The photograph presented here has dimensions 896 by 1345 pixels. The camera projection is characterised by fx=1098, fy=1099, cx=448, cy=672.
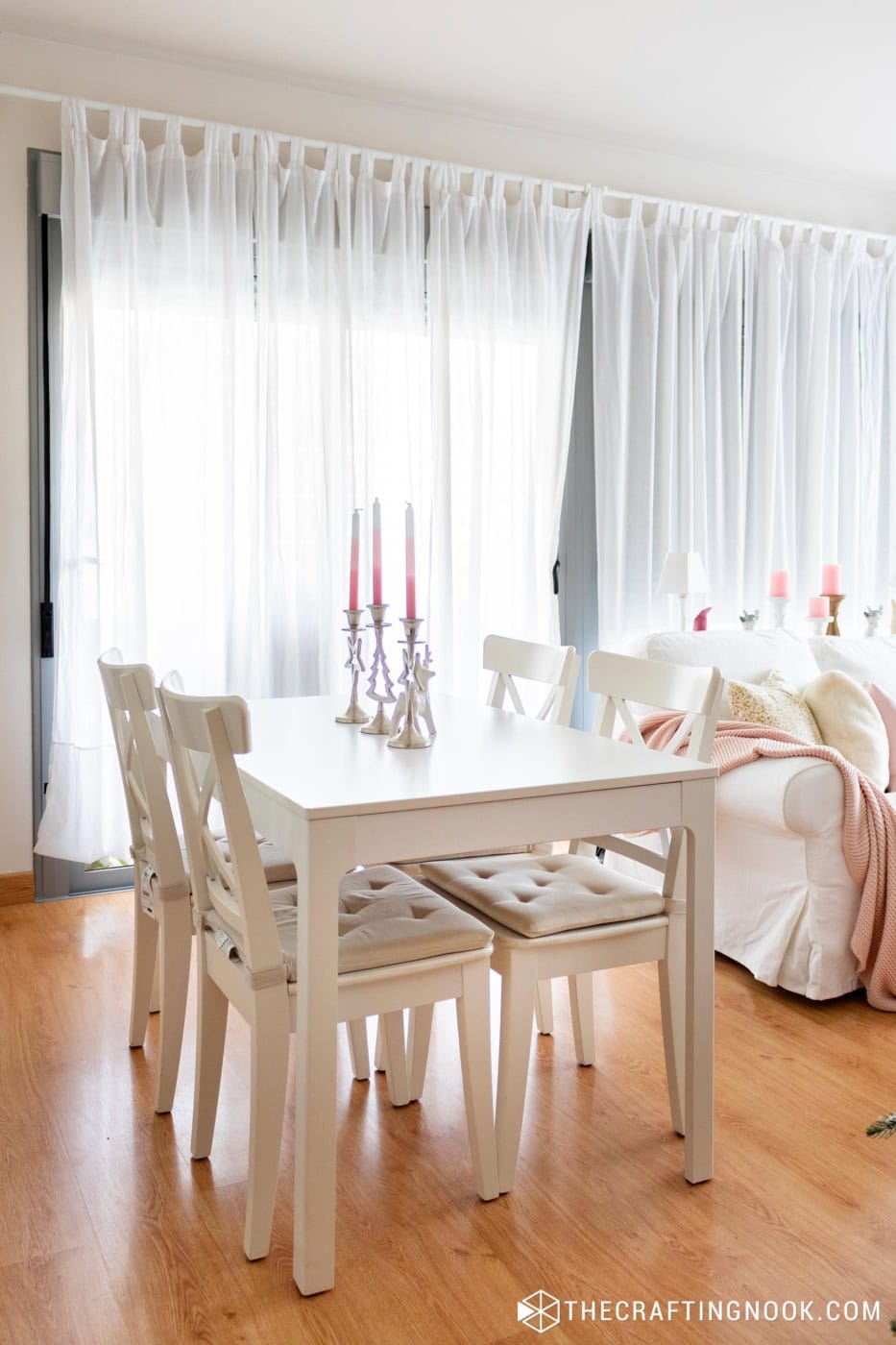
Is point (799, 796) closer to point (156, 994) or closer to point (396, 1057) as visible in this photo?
point (396, 1057)

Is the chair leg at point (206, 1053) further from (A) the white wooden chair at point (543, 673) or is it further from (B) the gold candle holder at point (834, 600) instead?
(B) the gold candle holder at point (834, 600)

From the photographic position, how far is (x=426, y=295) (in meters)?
3.94

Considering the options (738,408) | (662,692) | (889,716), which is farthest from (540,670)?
(738,408)

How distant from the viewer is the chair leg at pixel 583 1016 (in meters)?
2.38

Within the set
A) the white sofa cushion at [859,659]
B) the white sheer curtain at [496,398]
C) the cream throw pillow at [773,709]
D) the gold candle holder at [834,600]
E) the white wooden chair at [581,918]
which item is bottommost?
the white wooden chair at [581,918]

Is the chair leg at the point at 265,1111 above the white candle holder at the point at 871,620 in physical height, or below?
below

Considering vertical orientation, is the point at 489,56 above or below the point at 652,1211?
above

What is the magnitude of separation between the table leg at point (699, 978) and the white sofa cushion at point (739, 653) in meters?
1.71

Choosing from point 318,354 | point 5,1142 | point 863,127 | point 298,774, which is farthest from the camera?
point 863,127

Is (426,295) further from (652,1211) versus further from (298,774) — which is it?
(652,1211)

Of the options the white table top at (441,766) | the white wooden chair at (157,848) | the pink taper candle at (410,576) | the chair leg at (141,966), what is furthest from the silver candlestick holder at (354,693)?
the chair leg at (141,966)

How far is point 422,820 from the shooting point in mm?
1705

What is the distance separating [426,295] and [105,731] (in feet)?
6.21

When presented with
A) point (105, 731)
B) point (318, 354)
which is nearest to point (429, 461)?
point (318, 354)
